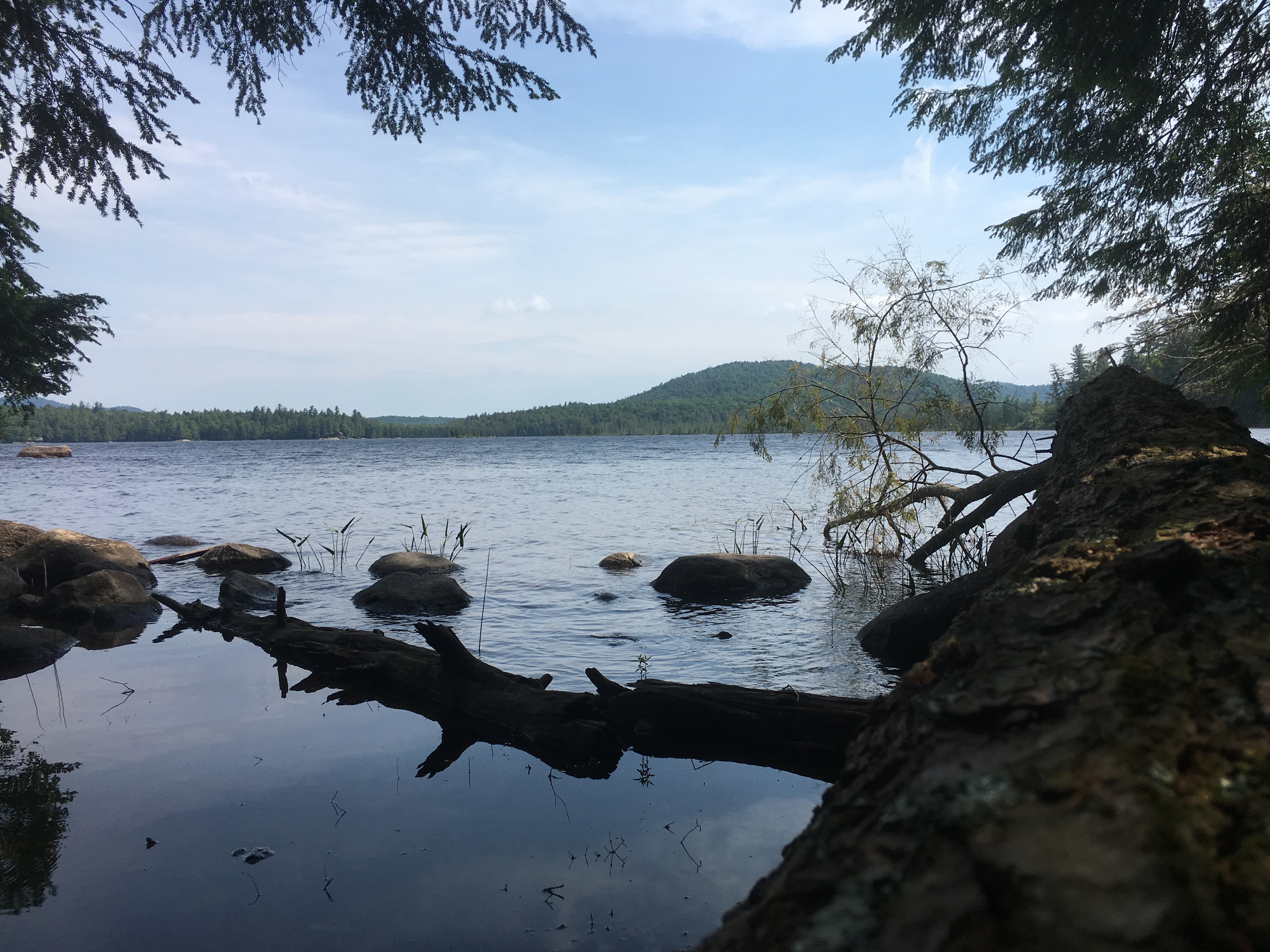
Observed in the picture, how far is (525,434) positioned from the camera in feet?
403

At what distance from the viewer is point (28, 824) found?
14.0ft

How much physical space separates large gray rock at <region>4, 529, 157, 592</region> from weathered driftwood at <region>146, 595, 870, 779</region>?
7.43 meters

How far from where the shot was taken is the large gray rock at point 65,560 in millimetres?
12008

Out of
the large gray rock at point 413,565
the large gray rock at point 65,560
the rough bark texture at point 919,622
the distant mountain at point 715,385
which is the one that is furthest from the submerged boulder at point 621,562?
the distant mountain at point 715,385

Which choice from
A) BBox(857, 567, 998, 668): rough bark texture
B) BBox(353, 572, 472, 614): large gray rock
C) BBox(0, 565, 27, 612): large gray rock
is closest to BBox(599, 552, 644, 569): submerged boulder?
BBox(353, 572, 472, 614): large gray rock

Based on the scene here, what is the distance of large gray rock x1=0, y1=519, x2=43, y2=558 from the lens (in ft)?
42.1

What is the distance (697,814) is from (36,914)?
330 cm

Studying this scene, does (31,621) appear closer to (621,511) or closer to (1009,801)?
(1009,801)

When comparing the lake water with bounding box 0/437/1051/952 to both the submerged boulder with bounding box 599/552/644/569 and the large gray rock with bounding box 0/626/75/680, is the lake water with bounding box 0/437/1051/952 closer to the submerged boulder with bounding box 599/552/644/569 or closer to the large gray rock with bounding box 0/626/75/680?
the large gray rock with bounding box 0/626/75/680

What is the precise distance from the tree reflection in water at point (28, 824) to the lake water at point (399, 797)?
0.28ft

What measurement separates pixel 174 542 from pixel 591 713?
49.8 ft

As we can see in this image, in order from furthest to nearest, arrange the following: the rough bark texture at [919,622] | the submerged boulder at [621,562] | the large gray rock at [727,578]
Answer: the submerged boulder at [621,562], the large gray rock at [727,578], the rough bark texture at [919,622]

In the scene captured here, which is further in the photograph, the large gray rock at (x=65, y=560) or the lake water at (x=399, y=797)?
the large gray rock at (x=65, y=560)

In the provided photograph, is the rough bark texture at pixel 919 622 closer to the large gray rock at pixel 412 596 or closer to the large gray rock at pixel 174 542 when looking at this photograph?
the large gray rock at pixel 412 596
